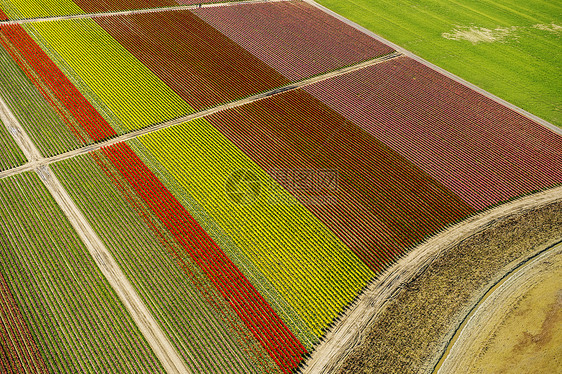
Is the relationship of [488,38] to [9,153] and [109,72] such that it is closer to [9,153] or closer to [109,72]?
[109,72]

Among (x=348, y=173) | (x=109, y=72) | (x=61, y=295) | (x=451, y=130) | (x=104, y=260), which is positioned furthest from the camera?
(x=109, y=72)

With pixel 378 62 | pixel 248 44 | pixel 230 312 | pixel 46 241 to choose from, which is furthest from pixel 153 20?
pixel 230 312

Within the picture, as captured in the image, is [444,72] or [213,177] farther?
[444,72]

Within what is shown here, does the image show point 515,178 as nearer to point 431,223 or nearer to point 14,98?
point 431,223

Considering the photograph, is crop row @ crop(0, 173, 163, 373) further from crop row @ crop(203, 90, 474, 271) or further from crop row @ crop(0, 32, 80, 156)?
crop row @ crop(203, 90, 474, 271)

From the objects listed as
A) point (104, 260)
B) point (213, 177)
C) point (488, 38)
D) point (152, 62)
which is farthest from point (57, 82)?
point (488, 38)

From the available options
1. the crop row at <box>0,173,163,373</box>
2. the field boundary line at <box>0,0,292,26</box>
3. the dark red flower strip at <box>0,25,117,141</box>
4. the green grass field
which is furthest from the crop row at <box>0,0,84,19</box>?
the green grass field

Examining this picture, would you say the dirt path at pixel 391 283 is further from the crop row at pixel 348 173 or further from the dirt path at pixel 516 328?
the dirt path at pixel 516 328
